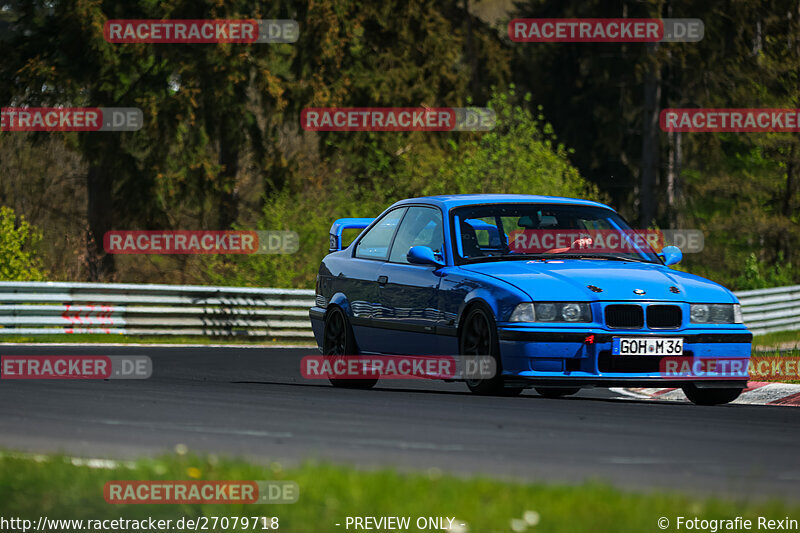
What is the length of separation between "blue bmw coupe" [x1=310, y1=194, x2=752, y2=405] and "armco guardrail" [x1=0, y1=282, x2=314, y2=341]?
448 inches

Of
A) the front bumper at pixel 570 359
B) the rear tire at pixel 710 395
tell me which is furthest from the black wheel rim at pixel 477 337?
the rear tire at pixel 710 395

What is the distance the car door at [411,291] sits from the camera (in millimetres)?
12719

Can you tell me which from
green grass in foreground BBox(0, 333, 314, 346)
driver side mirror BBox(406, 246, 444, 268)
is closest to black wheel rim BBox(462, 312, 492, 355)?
driver side mirror BBox(406, 246, 444, 268)

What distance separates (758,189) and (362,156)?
55.2ft

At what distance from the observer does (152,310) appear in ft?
84.9

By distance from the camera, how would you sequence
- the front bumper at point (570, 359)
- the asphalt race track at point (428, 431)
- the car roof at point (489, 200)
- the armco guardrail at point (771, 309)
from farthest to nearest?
1. the armco guardrail at point (771, 309)
2. the car roof at point (489, 200)
3. the front bumper at point (570, 359)
4. the asphalt race track at point (428, 431)

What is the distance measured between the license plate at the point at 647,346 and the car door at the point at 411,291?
1.68 meters

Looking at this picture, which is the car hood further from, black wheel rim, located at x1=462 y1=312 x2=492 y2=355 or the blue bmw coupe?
black wheel rim, located at x1=462 y1=312 x2=492 y2=355

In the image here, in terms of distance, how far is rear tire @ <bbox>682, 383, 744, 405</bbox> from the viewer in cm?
1253

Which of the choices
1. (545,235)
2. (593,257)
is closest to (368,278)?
(545,235)

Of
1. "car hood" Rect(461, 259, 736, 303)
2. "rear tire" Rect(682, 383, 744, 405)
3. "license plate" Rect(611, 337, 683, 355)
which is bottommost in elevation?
"rear tire" Rect(682, 383, 744, 405)

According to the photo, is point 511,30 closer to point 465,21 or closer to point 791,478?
point 465,21

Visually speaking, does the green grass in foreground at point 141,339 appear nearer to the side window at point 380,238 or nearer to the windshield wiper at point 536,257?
the side window at point 380,238

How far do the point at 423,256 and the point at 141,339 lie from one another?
13.5 metres
